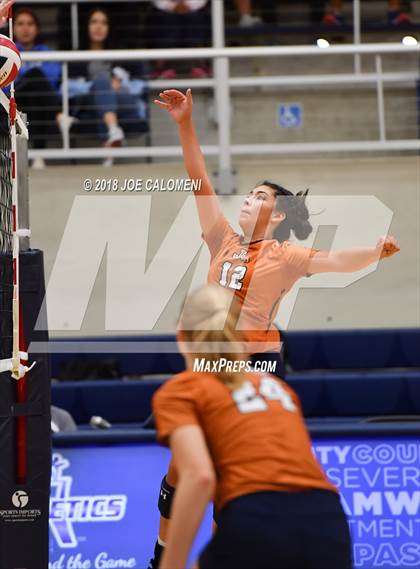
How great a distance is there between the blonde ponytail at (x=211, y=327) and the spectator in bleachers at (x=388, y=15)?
27.0 feet

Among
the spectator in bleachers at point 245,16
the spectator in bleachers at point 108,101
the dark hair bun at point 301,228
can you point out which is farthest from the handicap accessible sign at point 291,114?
the dark hair bun at point 301,228

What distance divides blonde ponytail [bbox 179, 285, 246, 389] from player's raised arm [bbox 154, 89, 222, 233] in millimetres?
1982

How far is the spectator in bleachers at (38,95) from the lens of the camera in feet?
29.5

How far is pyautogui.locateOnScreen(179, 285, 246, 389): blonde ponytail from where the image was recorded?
326 cm

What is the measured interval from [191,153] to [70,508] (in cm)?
242

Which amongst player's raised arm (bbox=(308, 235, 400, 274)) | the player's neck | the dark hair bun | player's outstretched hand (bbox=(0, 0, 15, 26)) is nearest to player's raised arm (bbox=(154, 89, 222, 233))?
the player's neck

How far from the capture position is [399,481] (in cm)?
632

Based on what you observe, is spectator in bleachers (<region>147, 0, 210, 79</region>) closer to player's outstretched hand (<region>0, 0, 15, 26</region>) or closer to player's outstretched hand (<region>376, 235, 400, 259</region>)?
player's outstretched hand (<region>0, 0, 15, 26</region>)

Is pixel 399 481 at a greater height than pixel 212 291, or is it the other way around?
pixel 212 291

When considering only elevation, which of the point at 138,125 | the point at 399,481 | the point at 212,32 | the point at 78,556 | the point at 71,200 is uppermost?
the point at 212,32

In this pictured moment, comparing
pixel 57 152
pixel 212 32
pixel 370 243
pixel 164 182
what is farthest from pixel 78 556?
pixel 212 32

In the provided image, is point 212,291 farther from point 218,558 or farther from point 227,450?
point 218,558

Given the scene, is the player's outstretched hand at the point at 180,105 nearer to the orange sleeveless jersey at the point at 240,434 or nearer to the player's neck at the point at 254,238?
the player's neck at the point at 254,238

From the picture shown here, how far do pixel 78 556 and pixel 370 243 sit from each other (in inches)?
109
